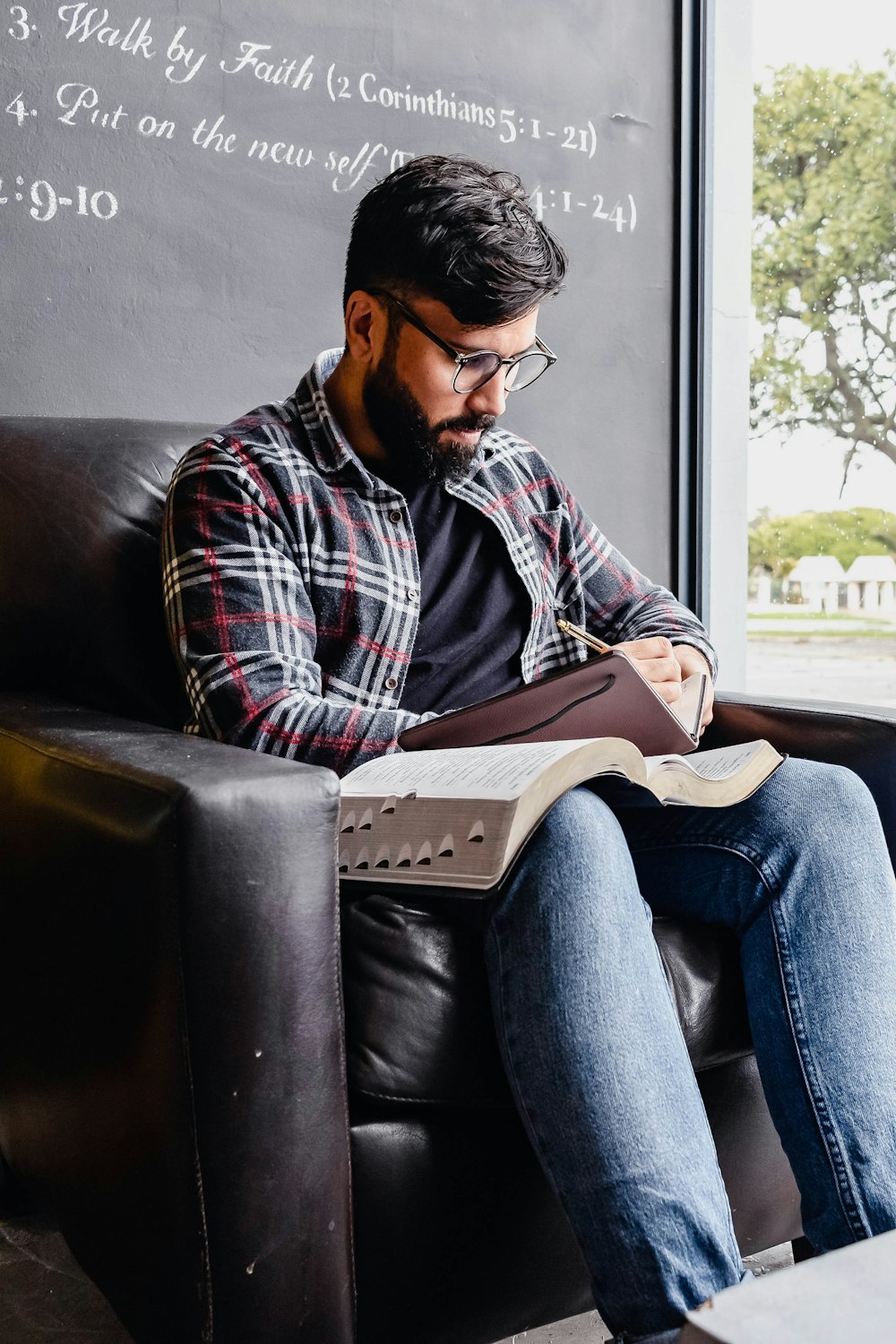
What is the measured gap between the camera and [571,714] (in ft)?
3.33

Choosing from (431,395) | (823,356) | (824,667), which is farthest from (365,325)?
(824,667)

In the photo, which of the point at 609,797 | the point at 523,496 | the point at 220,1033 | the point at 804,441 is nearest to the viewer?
the point at 220,1033

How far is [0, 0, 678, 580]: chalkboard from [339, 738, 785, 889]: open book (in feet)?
3.02

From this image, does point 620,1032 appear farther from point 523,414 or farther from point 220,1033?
point 523,414

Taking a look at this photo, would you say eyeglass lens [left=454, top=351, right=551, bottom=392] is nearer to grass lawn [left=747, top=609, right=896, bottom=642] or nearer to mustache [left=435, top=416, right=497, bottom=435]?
mustache [left=435, top=416, right=497, bottom=435]

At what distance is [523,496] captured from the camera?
1425mm

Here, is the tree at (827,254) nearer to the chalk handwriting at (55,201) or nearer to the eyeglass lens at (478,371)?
the eyeglass lens at (478,371)

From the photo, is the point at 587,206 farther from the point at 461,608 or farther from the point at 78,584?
the point at 78,584

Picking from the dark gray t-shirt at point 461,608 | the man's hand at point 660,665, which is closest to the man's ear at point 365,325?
the dark gray t-shirt at point 461,608

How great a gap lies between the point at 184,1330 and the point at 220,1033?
212 millimetres

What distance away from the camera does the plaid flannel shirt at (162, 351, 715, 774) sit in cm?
104

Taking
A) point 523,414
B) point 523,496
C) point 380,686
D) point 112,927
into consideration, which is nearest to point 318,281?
point 523,414

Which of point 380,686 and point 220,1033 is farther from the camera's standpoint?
point 380,686

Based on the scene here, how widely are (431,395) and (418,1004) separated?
65 centimetres
